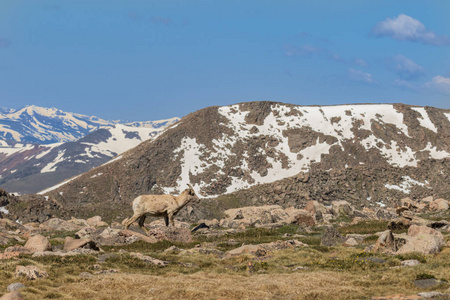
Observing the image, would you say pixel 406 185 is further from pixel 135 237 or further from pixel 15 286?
pixel 15 286

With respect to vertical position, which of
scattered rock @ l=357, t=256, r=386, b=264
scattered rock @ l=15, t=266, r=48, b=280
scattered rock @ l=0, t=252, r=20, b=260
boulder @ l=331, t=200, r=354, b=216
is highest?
scattered rock @ l=0, t=252, r=20, b=260

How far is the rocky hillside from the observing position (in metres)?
140

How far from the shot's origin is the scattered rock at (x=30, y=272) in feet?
61.0

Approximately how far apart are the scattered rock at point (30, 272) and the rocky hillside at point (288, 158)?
11056 cm

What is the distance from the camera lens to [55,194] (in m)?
154

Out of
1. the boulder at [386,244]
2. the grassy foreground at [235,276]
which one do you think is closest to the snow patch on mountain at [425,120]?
the boulder at [386,244]

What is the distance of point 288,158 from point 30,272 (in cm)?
15362

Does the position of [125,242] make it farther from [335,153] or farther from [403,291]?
[335,153]

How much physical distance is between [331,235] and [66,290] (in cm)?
2162

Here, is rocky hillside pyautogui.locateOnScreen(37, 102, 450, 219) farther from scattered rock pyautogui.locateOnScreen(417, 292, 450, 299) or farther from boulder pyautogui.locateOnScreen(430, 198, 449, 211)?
scattered rock pyautogui.locateOnScreen(417, 292, 450, 299)

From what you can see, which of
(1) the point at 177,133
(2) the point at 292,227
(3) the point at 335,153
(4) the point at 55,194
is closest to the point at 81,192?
(4) the point at 55,194

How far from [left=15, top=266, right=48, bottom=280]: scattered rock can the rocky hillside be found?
110556 mm

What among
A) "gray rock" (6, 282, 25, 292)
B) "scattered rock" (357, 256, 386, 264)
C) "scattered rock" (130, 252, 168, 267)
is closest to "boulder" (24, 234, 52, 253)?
"scattered rock" (130, 252, 168, 267)

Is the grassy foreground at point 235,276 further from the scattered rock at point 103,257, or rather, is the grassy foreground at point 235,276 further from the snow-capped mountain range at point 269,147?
the snow-capped mountain range at point 269,147
